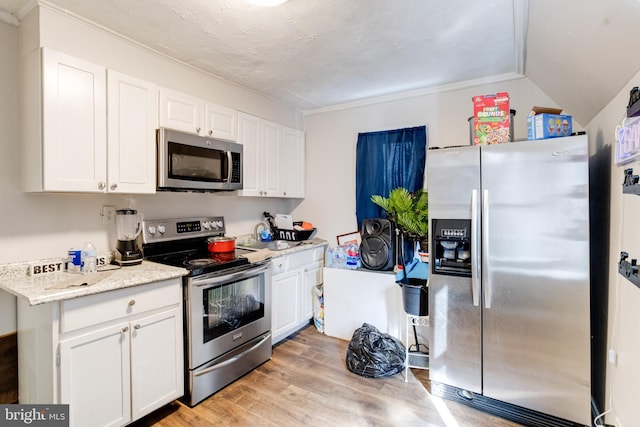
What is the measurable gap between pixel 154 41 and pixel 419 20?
178cm

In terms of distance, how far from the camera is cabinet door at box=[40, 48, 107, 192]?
5.57 ft

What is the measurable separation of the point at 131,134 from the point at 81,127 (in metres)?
0.28

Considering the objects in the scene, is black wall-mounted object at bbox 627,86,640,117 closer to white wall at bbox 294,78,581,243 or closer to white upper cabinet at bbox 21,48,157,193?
white wall at bbox 294,78,581,243

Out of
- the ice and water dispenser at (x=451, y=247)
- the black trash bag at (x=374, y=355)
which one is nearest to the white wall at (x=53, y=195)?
the black trash bag at (x=374, y=355)

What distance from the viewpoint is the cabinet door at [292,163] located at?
11.3 feet

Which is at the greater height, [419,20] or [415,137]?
[419,20]

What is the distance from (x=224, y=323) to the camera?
2256 millimetres

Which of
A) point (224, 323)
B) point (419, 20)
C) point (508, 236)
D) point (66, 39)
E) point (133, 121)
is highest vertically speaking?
point (419, 20)

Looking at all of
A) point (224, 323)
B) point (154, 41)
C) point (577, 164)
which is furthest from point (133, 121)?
point (577, 164)

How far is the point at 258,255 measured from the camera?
8.39 ft

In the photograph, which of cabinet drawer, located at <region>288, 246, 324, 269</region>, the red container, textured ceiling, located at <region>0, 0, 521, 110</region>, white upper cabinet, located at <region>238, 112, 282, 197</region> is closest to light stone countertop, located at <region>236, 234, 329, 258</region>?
cabinet drawer, located at <region>288, 246, 324, 269</region>

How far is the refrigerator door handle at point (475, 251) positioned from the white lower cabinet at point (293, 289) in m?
1.59

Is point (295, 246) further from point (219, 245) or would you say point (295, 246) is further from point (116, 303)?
point (116, 303)

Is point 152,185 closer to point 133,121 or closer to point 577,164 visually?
point 133,121
